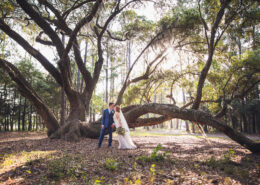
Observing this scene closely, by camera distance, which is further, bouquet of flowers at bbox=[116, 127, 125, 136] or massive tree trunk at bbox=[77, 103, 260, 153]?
bouquet of flowers at bbox=[116, 127, 125, 136]

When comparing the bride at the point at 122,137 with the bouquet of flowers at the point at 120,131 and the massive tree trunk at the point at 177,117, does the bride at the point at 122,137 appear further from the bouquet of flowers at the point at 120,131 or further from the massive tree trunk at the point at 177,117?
the massive tree trunk at the point at 177,117

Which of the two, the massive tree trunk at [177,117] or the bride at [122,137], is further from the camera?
the bride at [122,137]

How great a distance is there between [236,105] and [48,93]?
23830mm

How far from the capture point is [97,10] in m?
7.01

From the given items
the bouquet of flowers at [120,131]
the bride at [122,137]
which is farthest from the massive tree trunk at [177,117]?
the bouquet of flowers at [120,131]

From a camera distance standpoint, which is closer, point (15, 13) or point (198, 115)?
point (198, 115)

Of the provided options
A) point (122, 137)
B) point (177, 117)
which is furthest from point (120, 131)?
point (177, 117)

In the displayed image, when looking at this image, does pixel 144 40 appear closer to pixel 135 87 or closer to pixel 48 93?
pixel 135 87

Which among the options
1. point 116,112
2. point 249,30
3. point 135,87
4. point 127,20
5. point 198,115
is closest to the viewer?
point 198,115

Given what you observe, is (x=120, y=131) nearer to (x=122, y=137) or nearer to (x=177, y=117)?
(x=122, y=137)

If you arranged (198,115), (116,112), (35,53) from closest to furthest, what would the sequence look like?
(198,115), (116,112), (35,53)

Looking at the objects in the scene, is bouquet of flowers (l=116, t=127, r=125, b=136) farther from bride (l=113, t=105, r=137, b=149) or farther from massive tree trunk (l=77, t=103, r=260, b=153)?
massive tree trunk (l=77, t=103, r=260, b=153)

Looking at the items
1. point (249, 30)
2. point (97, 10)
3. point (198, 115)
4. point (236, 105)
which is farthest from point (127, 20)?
point (236, 105)

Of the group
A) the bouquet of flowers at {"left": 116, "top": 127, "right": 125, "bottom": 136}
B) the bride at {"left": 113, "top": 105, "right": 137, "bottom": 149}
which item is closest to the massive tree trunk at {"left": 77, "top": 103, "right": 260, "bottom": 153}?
the bride at {"left": 113, "top": 105, "right": 137, "bottom": 149}
